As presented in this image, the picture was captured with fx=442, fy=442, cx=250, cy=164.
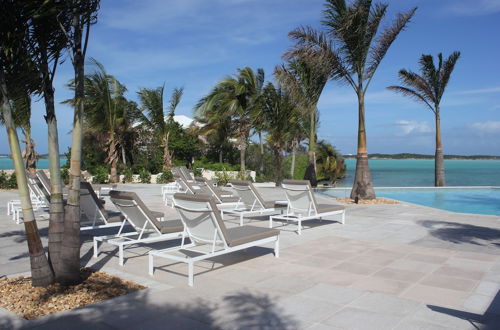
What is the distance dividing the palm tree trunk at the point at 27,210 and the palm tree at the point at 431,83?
18.5m

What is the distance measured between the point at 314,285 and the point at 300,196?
3606 mm

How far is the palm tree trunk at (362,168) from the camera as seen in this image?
514 inches

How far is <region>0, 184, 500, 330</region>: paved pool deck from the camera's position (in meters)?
3.60

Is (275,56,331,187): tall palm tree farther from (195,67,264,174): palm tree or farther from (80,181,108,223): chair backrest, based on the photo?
(80,181,108,223): chair backrest

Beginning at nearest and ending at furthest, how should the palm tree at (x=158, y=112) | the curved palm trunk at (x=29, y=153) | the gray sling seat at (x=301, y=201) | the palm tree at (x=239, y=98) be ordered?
1. the gray sling seat at (x=301, y=201)
2. the curved palm trunk at (x=29, y=153)
3. the palm tree at (x=239, y=98)
4. the palm tree at (x=158, y=112)

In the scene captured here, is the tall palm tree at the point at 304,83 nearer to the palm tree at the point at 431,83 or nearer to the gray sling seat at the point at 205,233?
the palm tree at the point at 431,83

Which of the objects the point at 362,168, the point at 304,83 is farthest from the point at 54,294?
the point at 304,83

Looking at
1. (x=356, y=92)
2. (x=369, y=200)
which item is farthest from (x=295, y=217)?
(x=356, y=92)

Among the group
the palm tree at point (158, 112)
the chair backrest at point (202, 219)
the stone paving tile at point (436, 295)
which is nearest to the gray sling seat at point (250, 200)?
the chair backrest at point (202, 219)

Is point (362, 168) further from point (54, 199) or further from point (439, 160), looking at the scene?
point (54, 199)

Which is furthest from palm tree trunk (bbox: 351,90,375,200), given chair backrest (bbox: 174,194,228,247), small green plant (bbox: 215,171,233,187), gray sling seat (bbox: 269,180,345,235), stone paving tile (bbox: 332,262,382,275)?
chair backrest (bbox: 174,194,228,247)

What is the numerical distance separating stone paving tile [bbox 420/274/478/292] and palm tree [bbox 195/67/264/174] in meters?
15.4

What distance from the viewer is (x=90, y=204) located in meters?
6.77

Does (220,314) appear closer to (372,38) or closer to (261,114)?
(372,38)
